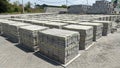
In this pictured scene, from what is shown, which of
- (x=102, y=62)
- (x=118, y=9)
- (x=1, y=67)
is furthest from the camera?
(x=118, y=9)

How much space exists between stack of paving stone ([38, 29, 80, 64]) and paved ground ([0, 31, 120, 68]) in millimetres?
301

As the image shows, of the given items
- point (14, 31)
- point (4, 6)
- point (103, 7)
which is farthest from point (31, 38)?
point (4, 6)

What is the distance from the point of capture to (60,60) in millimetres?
5668

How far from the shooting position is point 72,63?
568 cm

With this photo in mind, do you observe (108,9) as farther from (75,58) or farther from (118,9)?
(75,58)

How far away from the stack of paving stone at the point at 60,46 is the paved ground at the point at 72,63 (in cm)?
30

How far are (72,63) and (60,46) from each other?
85cm

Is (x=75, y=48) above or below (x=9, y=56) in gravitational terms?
above

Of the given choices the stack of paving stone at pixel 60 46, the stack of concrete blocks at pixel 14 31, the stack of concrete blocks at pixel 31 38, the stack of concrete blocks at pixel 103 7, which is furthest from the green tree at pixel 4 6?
the stack of paving stone at pixel 60 46

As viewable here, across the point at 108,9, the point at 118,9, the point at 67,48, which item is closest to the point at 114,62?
the point at 67,48

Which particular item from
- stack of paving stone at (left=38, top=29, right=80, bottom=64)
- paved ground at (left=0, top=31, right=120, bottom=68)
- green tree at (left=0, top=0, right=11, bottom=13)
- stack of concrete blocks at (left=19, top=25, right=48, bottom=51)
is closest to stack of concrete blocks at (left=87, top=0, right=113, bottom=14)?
paved ground at (left=0, top=31, right=120, bottom=68)

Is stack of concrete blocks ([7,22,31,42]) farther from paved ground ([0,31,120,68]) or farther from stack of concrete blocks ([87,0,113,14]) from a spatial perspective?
stack of concrete blocks ([87,0,113,14])

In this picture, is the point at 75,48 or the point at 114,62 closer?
the point at 114,62

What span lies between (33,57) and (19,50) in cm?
135
